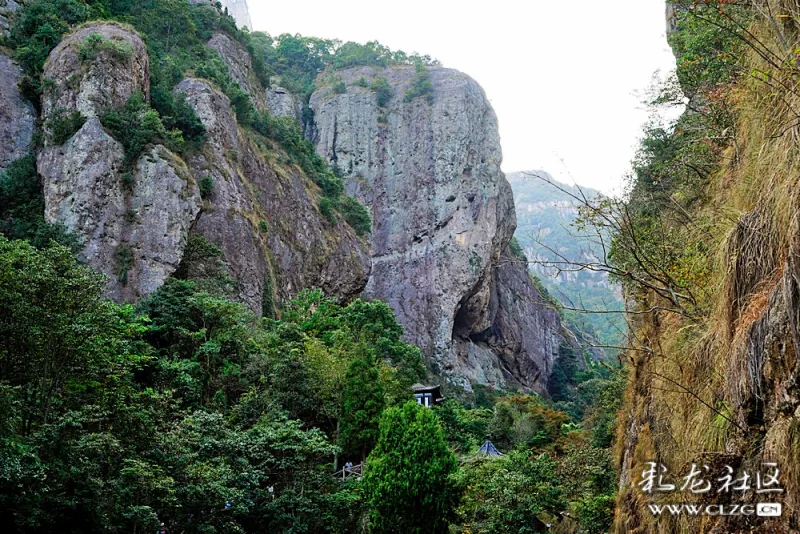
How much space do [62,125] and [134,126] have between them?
2343 mm

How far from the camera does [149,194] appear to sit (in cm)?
2334

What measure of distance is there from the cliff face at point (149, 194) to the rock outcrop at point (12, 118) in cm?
81

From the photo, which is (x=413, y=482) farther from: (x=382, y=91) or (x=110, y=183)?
(x=382, y=91)

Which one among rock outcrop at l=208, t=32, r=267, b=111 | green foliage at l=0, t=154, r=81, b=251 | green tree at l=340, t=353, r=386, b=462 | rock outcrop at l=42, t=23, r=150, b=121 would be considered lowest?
green tree at l=340, t=353, r=386, b=462

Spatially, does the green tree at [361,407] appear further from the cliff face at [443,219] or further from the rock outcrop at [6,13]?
A: the cliff face at [443,219]

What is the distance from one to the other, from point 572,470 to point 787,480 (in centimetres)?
947

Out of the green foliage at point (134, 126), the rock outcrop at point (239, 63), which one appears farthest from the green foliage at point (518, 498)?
the rock outcrop at point (239, 63)

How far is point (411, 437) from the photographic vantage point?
15.8m

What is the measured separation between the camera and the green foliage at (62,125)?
74.1 feet

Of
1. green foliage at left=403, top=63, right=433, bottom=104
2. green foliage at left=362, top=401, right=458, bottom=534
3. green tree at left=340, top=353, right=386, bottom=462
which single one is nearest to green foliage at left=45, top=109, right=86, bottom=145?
green tree at left=340, top=353, right=386, bottom=462

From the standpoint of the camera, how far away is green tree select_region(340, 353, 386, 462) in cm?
1828

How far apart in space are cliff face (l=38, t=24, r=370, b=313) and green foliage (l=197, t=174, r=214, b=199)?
0.16 meters

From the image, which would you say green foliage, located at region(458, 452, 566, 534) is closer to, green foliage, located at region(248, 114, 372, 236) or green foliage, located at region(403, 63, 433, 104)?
green foliage, located at region(248, 114, 372, 236)

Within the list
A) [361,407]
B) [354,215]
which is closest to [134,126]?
[361,407]
